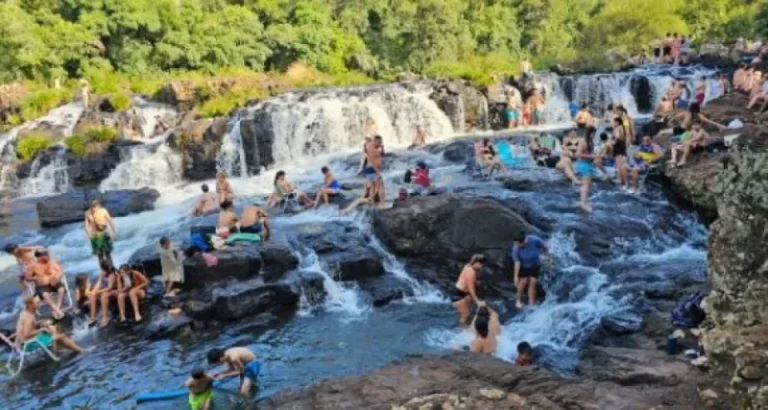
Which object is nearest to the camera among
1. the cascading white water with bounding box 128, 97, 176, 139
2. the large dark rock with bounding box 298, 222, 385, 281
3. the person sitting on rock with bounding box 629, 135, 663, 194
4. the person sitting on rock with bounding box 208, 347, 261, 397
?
the person sitting on rock with bounding box 208, 347, 261, 397

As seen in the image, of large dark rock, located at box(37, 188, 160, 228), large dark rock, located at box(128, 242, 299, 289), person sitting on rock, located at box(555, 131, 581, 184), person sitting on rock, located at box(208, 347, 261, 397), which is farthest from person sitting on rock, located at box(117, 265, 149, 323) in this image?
person sitting on rock, located at box(555, 131, 581, 184)

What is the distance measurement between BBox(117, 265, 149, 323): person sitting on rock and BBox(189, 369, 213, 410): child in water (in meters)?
3.68

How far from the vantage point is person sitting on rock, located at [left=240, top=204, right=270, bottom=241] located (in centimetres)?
1414

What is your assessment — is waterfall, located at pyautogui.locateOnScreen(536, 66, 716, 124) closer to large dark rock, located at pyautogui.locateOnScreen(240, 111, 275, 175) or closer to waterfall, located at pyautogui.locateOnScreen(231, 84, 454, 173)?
waterfall, located at pyautogui.locateOnScreen(231, 84, 454, 173)

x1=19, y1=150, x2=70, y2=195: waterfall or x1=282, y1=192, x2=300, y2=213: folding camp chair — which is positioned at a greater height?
x1=19, y1=150, x2=70, y2=195: waterfall

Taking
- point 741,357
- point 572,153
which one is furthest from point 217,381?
point 572,153

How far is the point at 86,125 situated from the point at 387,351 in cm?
1991

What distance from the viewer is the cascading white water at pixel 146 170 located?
78.2ft

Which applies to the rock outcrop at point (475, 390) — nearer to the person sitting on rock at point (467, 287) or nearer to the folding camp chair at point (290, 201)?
the person sitting on rock at point (467, 287)

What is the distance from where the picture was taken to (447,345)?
10336mm

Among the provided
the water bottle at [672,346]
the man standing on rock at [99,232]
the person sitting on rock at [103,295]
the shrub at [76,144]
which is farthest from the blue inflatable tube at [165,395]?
the shrub at [76,144]

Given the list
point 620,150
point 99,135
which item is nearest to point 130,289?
point 620,150

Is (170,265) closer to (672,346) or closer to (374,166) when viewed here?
(374,166)

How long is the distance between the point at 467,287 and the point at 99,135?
18.9 m
